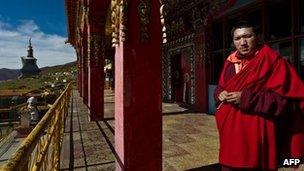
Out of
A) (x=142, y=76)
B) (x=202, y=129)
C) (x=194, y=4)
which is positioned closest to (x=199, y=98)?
(x=194, y=4)

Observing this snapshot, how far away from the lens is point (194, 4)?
12859mm

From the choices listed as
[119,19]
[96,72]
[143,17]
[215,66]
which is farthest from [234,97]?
[215,66]

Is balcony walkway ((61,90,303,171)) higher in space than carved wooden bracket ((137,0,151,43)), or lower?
lower

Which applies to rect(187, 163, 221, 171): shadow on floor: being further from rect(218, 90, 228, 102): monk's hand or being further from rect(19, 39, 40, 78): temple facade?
rect(19, 39, 40, 78): temple facade

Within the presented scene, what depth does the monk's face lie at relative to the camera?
272 cm

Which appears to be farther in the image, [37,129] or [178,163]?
[178,163]

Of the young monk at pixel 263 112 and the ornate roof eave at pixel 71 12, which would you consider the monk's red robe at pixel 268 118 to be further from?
the ornate roof eave at pixel 71 12

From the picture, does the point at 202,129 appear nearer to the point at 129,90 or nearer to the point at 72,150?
the point at 72,150

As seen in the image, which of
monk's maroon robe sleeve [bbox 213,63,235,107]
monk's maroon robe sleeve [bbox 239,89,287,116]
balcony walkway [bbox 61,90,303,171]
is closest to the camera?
monk's maroon robe sleeve [bbox 239,89,287,116]

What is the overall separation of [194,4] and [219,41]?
5.54 ft

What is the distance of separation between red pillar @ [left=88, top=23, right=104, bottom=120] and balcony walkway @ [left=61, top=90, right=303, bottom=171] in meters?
0.46

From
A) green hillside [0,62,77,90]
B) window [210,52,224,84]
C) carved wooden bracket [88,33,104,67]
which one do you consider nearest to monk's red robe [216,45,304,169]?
carved wooden bracket [88,33,104,67]

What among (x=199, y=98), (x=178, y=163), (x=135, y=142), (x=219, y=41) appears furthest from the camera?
(x=199, y=98)

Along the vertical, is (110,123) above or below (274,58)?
below
